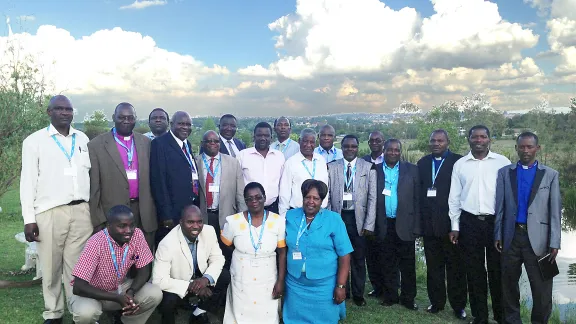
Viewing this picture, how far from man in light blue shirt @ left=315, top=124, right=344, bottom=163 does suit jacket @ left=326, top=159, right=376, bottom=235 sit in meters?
0.60

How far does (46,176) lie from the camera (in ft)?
14.9

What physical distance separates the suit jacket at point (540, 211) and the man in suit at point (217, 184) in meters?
3.17

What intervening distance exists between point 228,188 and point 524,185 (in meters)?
3.50

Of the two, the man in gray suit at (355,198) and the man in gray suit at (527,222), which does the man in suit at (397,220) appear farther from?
the man in gray suit at (527,222)

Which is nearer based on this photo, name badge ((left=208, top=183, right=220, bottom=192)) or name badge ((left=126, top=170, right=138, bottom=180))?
name badge ((left=126, top=170, right=138, bottom=180))

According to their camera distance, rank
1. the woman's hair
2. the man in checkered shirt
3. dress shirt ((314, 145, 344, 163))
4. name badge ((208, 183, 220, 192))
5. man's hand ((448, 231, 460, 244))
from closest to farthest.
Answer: the man in checkered shirt < the woman's hair < man's hand ((448, 231, 460, 244)) < name badge ((208, 183, 220, 192)) < dress shirt ((314, 145, 344, 163))

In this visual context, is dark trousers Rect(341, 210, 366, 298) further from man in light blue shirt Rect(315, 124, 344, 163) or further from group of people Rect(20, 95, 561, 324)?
man in light blue shirt Rect(315, 124, 344, 163)

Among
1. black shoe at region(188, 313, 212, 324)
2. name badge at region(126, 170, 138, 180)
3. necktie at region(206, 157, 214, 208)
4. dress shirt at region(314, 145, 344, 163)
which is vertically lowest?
black shoe at region(188, 313, 212, 324)

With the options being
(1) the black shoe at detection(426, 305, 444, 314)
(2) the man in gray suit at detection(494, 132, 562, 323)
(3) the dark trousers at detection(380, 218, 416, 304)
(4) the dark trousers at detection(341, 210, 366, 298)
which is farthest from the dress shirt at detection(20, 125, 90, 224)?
(2) the man in gray suit at detection(494, 132, 562, 323)

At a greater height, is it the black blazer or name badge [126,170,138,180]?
name badge [126,170,138,180]

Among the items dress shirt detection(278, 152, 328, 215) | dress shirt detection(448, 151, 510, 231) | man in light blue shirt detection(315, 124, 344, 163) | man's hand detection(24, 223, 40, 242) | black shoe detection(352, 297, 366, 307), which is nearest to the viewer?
man's hand detection(24, 223, 40, 242)

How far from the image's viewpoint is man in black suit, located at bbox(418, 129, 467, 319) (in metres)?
5.43

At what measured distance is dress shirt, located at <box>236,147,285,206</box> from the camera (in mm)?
5922

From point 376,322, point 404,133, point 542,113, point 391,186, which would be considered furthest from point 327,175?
point 404,133
